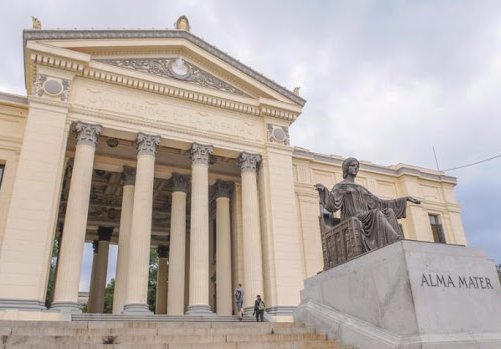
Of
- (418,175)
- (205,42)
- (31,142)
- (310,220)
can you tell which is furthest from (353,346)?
(418,175)

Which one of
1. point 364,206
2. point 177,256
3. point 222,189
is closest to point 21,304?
point 177,256

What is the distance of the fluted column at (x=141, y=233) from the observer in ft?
49.9

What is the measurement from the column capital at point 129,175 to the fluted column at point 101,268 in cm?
628

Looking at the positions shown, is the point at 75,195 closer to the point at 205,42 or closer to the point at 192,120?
the point at 192,120

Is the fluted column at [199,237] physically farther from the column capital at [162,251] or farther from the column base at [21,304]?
the column capital at [162,251]

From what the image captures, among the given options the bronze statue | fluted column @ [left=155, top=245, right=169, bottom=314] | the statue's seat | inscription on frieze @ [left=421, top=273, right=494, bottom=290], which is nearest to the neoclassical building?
fluted column @ [left=155, top=245, right=169, bottom=314]

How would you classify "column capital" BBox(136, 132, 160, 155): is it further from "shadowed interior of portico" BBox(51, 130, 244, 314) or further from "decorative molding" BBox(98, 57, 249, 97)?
"decorative molding" BBox(98, 57, 249, 97)

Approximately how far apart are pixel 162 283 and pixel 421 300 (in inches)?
869

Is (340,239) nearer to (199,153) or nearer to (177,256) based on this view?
(199,153)

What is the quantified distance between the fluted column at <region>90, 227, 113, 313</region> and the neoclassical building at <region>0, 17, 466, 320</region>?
4.0 inches

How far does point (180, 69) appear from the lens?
19.6 meters

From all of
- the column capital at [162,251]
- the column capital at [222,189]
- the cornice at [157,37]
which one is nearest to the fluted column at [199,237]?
the column capital at [222,189]

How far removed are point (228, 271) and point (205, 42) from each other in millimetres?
11124

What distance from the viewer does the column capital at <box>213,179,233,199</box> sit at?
70.4ft
